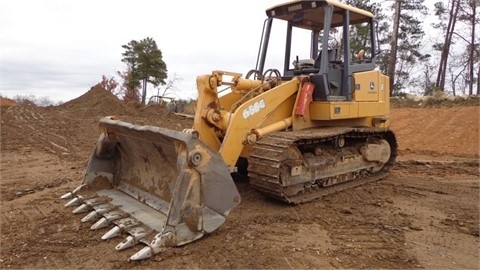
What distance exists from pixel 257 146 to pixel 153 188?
1423mm

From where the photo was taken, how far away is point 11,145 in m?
12.2

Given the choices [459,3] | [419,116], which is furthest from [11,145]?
[459,3]

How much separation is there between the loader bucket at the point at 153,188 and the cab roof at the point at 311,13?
3224 mm

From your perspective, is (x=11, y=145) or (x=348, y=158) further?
(x=11, y=145)

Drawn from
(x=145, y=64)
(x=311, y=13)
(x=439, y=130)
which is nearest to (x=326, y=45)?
A: (x=311, y=13)

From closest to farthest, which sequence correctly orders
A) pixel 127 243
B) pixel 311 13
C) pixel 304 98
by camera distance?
pixel 127 243
pixel 304 98
pixel 311 13

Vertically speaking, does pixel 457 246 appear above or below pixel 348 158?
below

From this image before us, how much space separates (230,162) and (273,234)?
1.22 m

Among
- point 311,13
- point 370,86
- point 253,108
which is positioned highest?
point 311,13

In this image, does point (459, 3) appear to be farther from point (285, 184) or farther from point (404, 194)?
point (285, 184)

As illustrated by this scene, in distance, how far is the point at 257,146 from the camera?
5.28 m

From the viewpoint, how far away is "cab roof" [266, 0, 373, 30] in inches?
248

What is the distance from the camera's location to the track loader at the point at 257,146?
4.11 meters

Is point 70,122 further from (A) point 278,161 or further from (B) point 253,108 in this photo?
(A) point 278,161
